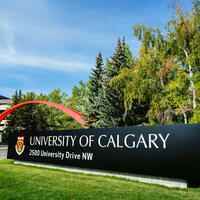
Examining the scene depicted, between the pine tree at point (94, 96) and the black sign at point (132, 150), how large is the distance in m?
7.55

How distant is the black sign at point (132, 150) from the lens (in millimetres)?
5902

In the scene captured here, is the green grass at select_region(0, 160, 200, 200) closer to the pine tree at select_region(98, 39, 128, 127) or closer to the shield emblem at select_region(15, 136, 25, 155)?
the shield emblem at select_region(15, 136, 25, 155)

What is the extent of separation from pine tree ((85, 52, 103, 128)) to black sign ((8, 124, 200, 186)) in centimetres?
755

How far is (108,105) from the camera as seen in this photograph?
1597cm

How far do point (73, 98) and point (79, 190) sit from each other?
113ft

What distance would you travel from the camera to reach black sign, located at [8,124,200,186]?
5902 mm

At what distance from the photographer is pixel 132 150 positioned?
22.9ft

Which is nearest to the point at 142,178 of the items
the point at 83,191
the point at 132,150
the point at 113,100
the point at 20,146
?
the point at 132,150

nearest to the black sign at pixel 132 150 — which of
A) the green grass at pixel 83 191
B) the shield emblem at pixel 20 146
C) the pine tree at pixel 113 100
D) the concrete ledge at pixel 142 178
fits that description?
the concrete ledge at pixel 142 178

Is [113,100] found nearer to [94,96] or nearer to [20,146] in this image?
[94,96]

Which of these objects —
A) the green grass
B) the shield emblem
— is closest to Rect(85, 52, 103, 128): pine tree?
the shield emblem

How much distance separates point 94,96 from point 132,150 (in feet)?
41.2

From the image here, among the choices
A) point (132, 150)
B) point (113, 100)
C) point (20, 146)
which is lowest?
point (20, 146)

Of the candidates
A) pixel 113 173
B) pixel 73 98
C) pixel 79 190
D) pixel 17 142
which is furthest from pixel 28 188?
pixel 73 98
